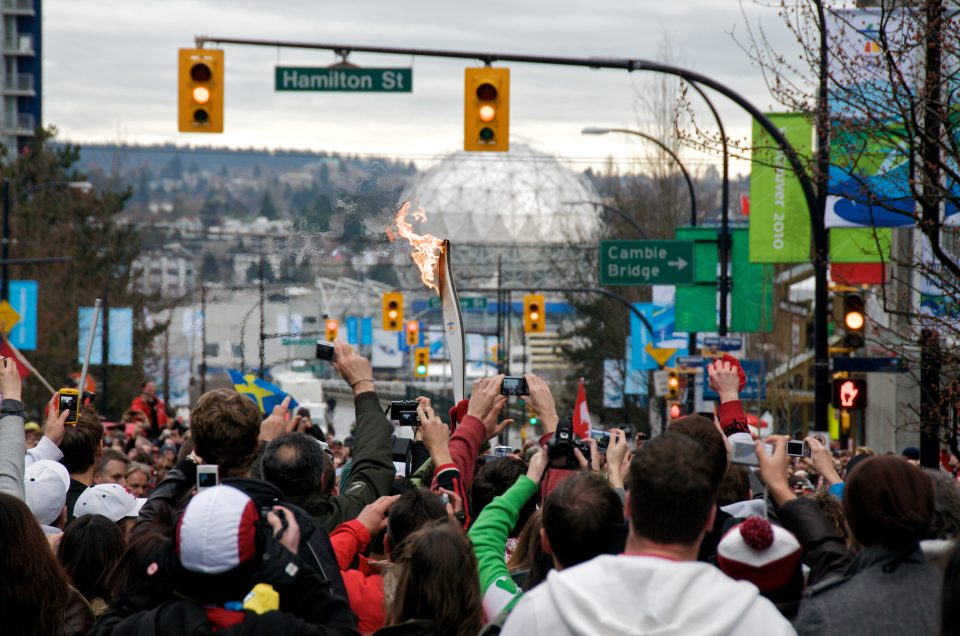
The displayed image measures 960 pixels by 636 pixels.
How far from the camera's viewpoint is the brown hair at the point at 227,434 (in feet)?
18.5

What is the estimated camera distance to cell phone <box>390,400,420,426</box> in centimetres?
737

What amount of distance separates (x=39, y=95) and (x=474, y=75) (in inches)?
3494

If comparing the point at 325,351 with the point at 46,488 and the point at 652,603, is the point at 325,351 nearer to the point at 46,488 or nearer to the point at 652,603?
the point at 46,488

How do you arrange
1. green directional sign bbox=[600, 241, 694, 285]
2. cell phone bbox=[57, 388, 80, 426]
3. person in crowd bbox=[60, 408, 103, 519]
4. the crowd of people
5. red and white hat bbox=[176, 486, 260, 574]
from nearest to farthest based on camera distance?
the crowd of people → red and white hat bbox=[176, 486, 260, 574] → cell phone bbox=[57, 388, 80, 426] → person in crowd bbox=[60, 408, 103, 519] → green directional sign bbox=[600, 241, 694, 285]

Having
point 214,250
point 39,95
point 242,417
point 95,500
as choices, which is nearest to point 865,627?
point 242,417

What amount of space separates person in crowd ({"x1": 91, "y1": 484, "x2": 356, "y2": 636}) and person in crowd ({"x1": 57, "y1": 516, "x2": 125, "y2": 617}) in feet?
4.80

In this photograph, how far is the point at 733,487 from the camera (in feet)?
21.5

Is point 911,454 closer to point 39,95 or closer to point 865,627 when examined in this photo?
point 865,627

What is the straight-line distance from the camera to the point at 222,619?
13.9ft

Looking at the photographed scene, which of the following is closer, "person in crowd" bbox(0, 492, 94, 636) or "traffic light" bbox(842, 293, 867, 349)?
"person in crowd" bbox(0, 492, 94, 636)

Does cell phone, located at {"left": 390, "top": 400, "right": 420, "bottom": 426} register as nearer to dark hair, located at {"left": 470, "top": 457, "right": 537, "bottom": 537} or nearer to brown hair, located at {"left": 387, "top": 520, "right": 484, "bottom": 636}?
dark hair, located at {"left": 470, "top": 457, "right": 537, "bottom": 537}

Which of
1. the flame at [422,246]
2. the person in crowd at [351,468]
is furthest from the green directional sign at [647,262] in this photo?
the person in crowd at [351,468]

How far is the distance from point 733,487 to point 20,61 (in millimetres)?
98057

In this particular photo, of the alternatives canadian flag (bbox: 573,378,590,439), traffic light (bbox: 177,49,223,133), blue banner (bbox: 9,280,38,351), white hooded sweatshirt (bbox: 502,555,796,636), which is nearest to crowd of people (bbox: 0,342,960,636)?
white hooded sweatshirt (bbox: 502,555,796,636)
